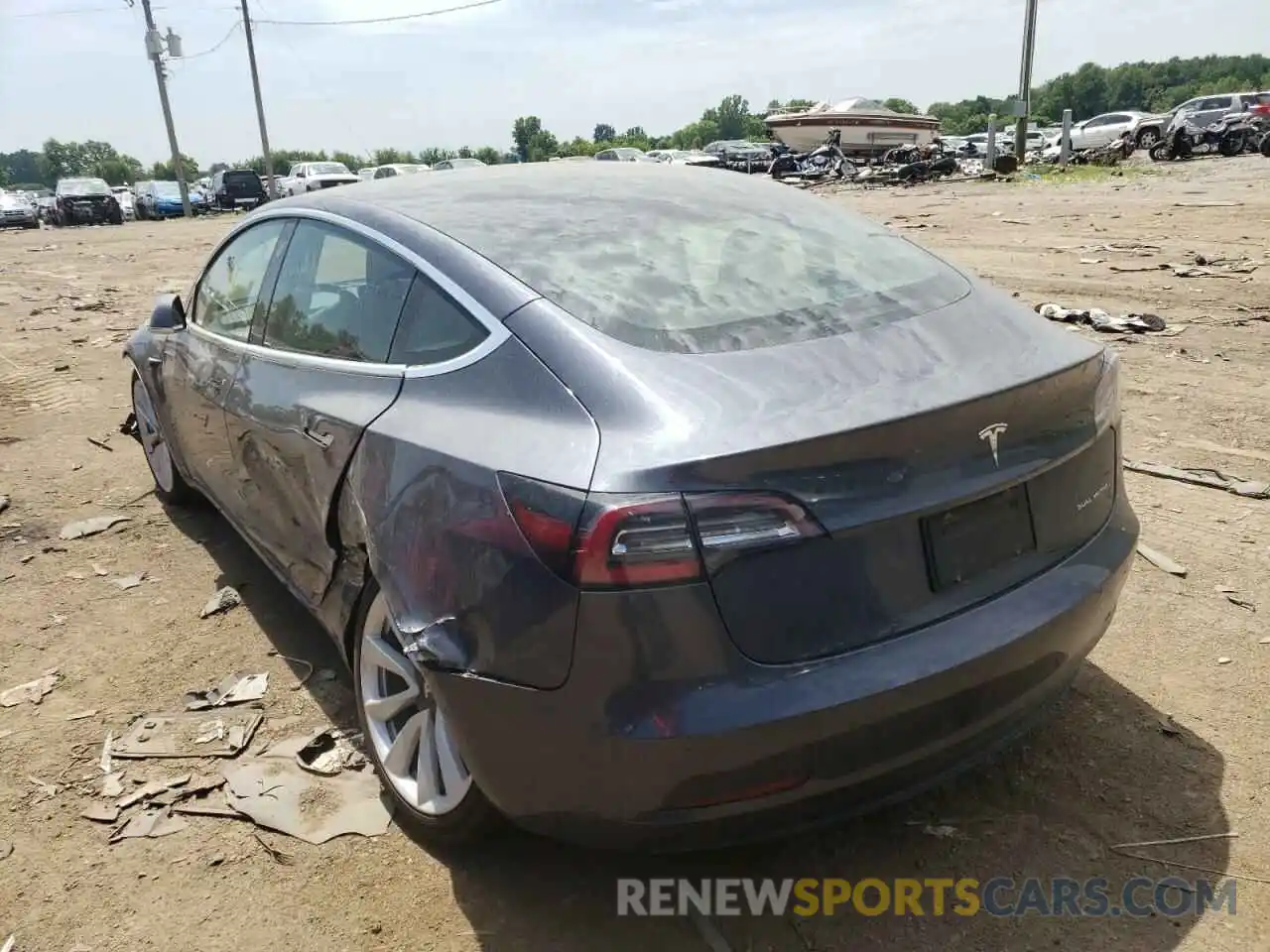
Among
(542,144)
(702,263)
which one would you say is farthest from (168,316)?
(542,144)

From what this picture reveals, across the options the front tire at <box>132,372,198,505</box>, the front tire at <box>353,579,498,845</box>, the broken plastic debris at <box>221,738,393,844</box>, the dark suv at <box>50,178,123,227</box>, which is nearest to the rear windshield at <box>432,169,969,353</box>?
the front tire at <box>353,579,498,845</box>

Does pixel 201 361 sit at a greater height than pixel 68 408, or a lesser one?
greater

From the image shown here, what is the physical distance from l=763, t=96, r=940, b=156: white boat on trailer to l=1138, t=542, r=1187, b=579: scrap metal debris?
109ft

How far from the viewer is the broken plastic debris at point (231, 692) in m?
3.30

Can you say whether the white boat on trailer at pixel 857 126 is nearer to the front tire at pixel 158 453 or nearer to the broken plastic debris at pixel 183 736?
the front tire at pixel 158 453

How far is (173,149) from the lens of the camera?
140ft

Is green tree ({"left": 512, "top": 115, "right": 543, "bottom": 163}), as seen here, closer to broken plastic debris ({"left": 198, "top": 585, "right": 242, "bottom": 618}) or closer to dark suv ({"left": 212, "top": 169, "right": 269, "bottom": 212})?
dark suv ({"left": 212, "top": 169, "right": 269, "bottom": 212})

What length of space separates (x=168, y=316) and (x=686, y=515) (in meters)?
3.43

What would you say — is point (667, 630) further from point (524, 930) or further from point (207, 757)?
point (207, 757)

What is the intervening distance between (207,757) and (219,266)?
2.18 metres

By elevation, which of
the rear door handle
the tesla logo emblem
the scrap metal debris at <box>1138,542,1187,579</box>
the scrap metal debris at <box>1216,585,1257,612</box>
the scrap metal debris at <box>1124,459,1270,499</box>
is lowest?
the scrap metal debris at <box>1216,585,1257,612</box>

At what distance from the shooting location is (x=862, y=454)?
75.1 inches

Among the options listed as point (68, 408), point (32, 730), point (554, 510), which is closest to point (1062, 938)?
point (554, 510)

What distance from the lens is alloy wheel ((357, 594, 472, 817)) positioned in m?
2.42
